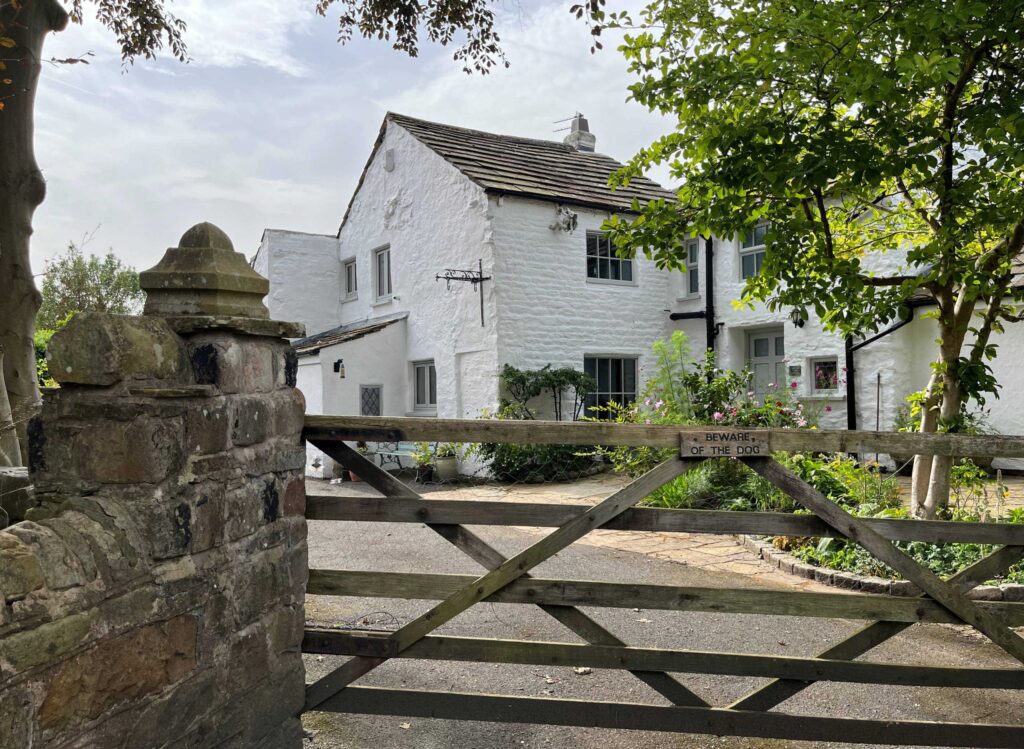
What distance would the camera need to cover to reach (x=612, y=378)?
15484mm

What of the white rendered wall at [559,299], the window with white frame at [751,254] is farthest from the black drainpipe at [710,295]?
the white rendered wall at [559,299]

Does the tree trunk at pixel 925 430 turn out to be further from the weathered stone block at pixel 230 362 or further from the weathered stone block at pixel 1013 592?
the weathered stone block at pixel 230 362

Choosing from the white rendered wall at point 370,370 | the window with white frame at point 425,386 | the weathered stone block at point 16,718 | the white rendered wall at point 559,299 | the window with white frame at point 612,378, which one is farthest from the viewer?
the window with white frame at point 425,386

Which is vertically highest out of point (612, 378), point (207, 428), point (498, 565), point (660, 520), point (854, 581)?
point (612, 378)

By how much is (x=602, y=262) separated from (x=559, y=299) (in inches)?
57.4

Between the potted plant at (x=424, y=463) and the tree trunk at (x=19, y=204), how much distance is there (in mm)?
7616

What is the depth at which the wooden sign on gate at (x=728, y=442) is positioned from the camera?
3.10 meters

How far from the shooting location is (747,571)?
271 inches

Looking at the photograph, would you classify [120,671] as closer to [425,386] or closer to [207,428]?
[207,428]

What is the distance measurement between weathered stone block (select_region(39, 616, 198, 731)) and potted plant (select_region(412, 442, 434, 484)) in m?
10.9

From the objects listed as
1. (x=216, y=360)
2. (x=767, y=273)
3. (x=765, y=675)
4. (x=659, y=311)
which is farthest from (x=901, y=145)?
(x=659, y=311)

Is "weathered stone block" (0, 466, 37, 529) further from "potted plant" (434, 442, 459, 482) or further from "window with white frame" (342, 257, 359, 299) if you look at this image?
"window with white frame" (342, 257, 359, 299)

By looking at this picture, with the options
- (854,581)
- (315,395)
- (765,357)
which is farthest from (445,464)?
(854,581)

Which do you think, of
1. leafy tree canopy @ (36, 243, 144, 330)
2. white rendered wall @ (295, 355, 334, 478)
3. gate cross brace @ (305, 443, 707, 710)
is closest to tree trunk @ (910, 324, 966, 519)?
gate cross brace @ (305, 443, 707, 710)
